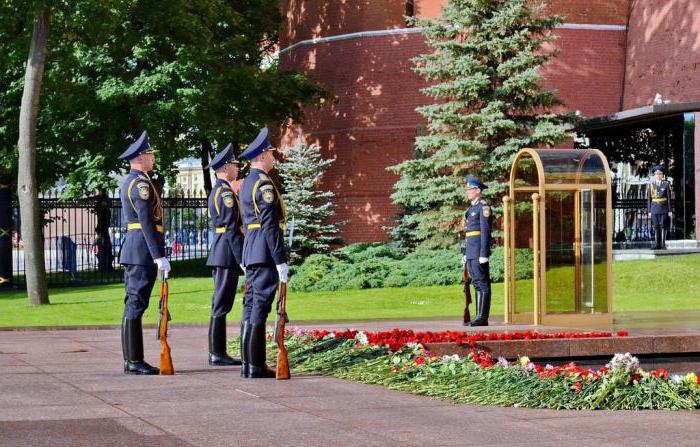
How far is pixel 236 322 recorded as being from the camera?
1809cm

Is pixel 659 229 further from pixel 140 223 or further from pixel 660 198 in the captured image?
pixel 140 223

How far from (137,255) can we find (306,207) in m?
19.8

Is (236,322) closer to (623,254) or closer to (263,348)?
(263,348)

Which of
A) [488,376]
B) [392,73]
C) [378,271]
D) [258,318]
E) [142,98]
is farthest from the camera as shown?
[392,73]

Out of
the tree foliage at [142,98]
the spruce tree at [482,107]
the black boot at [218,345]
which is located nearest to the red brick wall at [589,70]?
the spruce tree at [482,107]

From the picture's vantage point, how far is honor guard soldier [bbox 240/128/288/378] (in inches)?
420

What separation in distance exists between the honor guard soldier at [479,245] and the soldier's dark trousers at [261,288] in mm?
5833

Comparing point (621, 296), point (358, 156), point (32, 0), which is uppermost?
point (32, 0)

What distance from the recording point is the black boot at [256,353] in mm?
10766

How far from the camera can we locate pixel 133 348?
36.0ft

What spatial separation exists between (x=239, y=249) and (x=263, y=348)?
134cm

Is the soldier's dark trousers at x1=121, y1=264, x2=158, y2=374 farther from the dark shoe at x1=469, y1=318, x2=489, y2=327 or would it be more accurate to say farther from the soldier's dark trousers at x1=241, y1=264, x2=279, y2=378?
the dark shoe at x1=469, y1=318, x2=489, y2=327

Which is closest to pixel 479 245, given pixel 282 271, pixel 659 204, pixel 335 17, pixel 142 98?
pixel 282 271

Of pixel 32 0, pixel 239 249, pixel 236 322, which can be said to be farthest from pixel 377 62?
pixel 239 249
